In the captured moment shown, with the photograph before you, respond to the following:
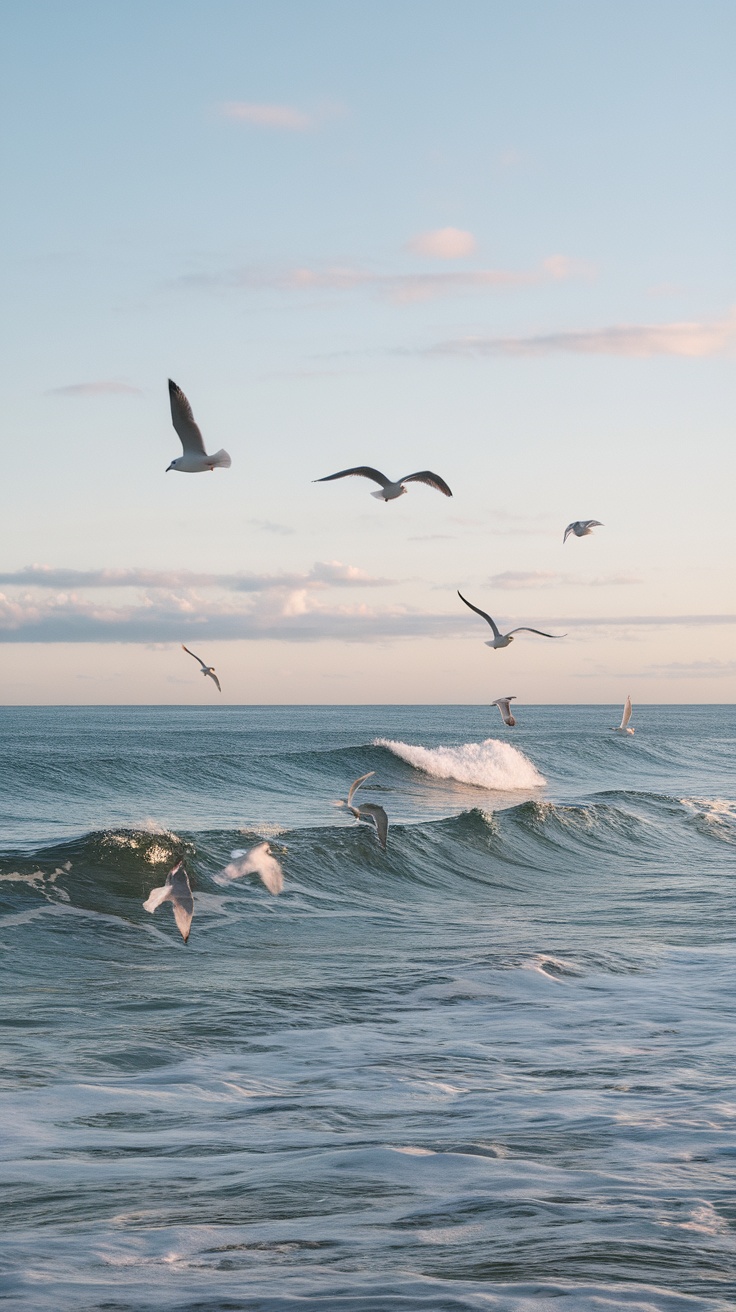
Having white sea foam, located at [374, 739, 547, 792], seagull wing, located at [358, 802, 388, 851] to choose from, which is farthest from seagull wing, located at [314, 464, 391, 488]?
white sea foam, located at [374, 739, 547, 792]

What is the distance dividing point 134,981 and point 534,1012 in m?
4.41

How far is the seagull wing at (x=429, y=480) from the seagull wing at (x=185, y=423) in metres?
2.45

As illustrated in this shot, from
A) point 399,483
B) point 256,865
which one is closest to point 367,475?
point 399,483

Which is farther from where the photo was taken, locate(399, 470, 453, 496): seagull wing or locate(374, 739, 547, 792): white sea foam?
locate(374, 739, 547, 792): white sea foam

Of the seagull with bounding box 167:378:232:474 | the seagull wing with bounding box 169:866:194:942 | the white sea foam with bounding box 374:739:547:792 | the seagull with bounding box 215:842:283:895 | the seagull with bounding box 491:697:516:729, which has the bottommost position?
the white sea foam with bounding box 374:739:547:792

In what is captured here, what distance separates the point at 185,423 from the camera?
9.23 metres

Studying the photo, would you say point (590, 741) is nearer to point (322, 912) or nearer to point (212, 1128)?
point (322, 912)

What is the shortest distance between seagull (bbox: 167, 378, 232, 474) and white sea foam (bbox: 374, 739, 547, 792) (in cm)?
3267

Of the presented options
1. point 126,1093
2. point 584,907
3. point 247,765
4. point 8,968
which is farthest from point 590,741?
point 126,1093

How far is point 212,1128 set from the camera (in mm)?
7832

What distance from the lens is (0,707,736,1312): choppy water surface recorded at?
18.7 ft

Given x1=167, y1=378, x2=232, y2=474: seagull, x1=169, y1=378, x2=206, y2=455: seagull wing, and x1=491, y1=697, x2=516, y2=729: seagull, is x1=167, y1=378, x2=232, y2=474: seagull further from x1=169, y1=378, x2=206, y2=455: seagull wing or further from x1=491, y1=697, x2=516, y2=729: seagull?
x1=491, y1=697, x2=516, y2=729: seagull

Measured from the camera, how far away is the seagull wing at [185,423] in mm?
9141

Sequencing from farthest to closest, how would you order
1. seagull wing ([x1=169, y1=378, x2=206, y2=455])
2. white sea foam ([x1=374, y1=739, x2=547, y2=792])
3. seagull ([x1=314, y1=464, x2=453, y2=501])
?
white sea foam ([x1=374, y1=739, x2=547, y2=792]) < seagull ([x1=314, y1=464, x2=453, y2=501]) < seagull wing ([x1=169, y1=378, x2=206, y2=455])
